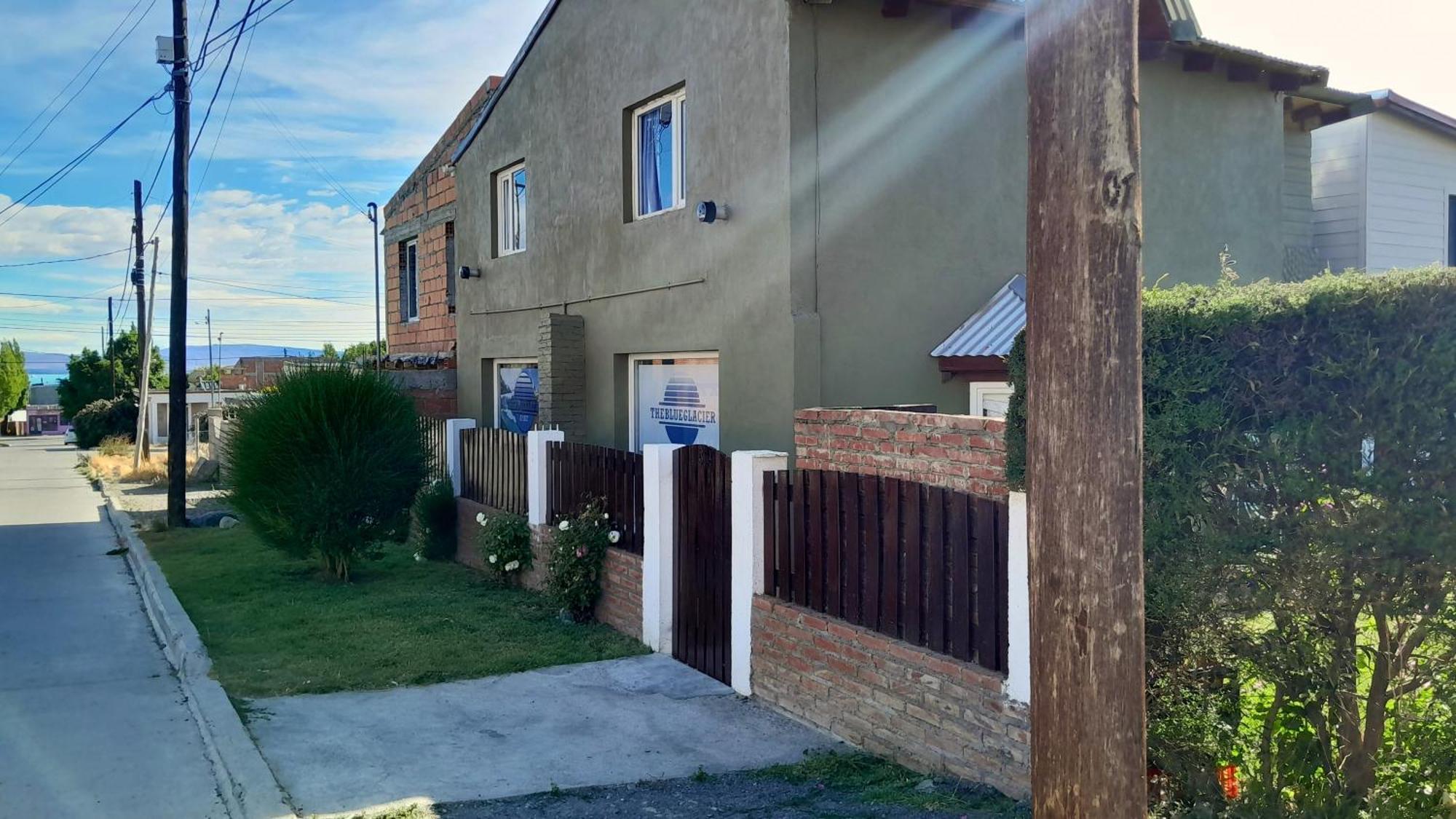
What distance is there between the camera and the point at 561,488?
34.2ft

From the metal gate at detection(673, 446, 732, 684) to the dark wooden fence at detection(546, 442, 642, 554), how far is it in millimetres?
716

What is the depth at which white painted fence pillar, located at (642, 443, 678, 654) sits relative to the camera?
849 cm

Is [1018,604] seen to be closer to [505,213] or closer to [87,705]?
[87,705]

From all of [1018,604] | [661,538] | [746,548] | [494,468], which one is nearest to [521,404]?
[494,468]

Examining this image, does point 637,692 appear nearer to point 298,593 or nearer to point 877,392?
point 877,392

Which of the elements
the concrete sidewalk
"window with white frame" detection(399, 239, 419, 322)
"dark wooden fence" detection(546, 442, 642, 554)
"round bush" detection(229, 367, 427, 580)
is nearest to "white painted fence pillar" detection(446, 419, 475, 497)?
"round bush" detection(229, 367, 427, 580)

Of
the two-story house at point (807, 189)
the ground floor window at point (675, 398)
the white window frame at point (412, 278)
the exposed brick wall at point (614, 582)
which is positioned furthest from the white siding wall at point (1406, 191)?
the white window frame at point (412, 278)

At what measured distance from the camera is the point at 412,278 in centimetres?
2038

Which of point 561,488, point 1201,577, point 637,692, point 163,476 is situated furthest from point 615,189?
point 163,476

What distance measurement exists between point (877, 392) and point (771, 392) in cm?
88

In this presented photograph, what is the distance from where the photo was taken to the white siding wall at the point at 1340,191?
1270 cm

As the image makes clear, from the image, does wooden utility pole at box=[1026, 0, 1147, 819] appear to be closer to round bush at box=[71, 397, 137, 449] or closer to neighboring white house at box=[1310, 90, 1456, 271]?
neighboring white house at box=[1310, 90, 1456, 271]

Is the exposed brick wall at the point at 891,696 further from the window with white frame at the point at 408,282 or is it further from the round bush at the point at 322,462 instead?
the window with white frame at the point at 408,282

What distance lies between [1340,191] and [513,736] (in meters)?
11.2
